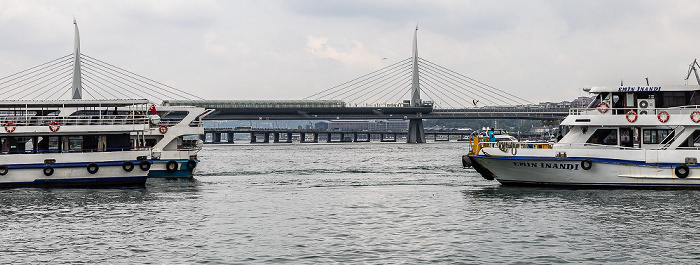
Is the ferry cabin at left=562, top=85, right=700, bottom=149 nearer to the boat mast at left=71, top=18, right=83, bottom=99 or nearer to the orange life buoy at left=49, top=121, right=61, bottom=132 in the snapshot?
the orange life buoy at left=49, top=121, right=61, bottom=132

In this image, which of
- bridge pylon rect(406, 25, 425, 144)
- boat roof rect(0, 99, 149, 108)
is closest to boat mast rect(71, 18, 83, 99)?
bridge pylon rect(406, 25, 425, 144)

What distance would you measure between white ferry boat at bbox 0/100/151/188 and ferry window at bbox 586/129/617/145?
67.7ft

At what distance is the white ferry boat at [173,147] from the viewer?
4669 cm

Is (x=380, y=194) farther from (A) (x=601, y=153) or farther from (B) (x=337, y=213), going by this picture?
(A) (x=601, y=153)

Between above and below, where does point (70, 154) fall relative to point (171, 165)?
above

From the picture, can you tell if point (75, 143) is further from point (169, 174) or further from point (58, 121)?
point (169, 174)

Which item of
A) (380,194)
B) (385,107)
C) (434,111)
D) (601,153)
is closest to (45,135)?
(380,194)

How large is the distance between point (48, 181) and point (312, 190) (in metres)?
12.4

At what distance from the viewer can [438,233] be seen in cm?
2594

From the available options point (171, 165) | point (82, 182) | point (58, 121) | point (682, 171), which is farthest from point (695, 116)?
point (58, 121)

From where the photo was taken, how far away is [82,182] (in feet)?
129

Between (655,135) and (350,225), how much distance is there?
1652 centimetres

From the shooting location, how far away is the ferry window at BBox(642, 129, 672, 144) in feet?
121

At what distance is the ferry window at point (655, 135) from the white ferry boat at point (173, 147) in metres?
24.2
